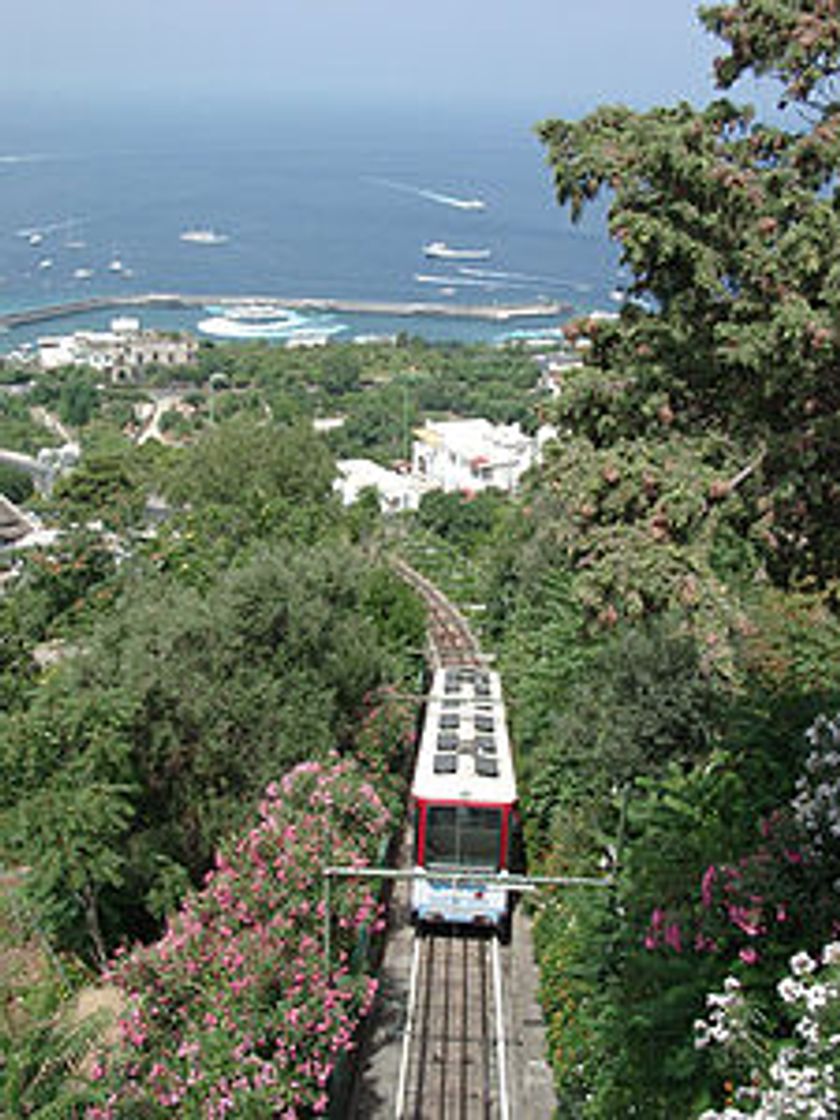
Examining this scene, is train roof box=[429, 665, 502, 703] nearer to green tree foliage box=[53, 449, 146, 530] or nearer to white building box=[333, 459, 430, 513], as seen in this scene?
green tree foliage box=[53, 449, 146, 530]

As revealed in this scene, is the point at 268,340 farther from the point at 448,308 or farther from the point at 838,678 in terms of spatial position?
the point at 838,678

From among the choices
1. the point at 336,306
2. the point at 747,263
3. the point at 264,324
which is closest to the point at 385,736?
the point at 747,263

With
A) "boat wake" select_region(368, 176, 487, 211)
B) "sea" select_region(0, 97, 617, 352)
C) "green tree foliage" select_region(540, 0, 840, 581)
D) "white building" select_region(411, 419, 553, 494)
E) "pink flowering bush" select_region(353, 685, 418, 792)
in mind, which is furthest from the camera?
"boat wake" select_region(368, 176, 487, 211)

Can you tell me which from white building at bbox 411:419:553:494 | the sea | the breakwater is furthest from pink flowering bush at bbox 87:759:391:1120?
the breakwater

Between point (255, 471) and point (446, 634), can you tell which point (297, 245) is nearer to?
point (255, 471)

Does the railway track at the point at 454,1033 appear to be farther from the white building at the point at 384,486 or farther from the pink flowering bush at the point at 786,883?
the white building at the point at 384,486
